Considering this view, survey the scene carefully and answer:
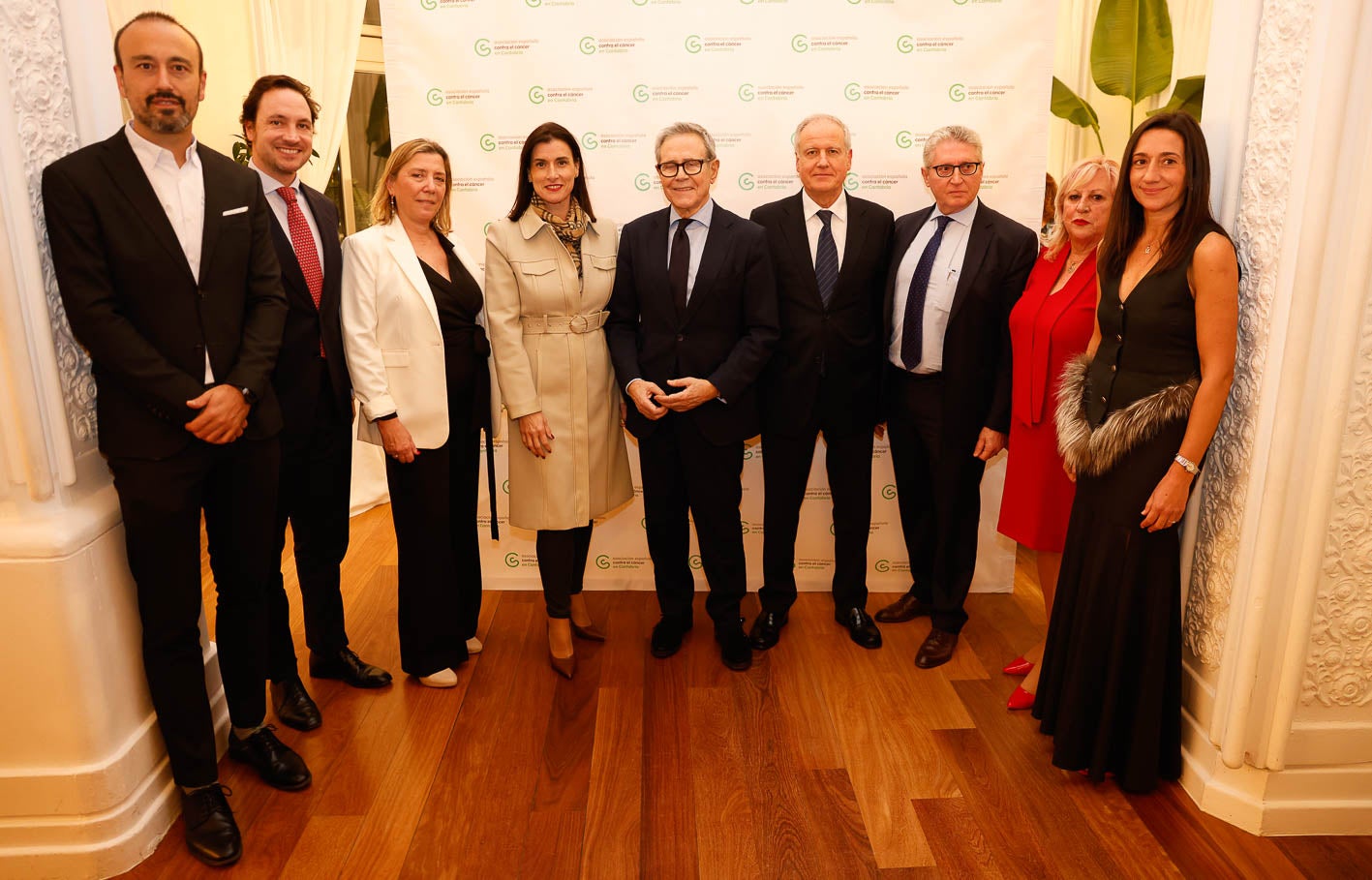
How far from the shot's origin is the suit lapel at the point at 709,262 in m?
2.98

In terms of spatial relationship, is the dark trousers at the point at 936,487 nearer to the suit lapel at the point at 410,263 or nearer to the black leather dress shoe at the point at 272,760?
the suit lapel at the point at 410,263

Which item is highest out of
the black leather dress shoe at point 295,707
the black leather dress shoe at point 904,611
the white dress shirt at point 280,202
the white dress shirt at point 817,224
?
the white dress shirt at point 280,202

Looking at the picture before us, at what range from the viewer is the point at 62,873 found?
7.20 feet

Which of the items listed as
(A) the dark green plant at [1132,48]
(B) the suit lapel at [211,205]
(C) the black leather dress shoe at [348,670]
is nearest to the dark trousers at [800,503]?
(C) the black leather dress shoe at [348,670]

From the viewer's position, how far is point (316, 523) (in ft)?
9.65

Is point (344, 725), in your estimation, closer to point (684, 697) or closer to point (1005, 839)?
point (684, 697)

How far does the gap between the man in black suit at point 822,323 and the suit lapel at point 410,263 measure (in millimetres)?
1202

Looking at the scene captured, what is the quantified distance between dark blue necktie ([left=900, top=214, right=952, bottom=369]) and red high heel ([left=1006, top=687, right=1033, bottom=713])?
47.3 inches

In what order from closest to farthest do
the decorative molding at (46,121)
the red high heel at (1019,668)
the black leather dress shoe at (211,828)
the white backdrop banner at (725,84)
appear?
the decorative molding at (46,121)
the black leather dress shoe at (211,828)
the red high heel at (1019,668)
the white backdrop banner at (725,84)

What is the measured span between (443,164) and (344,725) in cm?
186

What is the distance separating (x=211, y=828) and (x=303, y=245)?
5.48 feet

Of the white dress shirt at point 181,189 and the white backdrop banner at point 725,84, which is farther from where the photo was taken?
the white backdrop banner at point 725,84

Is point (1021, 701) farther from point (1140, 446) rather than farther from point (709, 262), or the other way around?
point (709, 262)

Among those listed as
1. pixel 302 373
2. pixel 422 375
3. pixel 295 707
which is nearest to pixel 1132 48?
pixel 422 375
